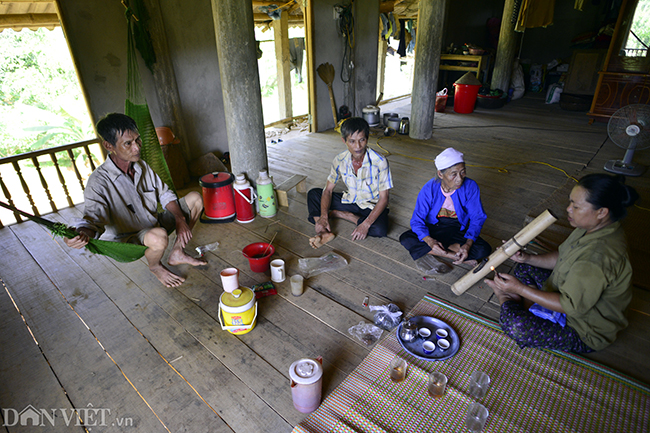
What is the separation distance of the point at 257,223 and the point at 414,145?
134 inches

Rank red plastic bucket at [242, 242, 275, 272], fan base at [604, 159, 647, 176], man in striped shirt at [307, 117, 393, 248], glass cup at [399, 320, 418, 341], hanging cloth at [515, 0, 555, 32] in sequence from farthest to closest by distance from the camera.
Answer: hanging cloth at [515, 0, 555, 32]
fan base at [604, 159, 647, 176]
man in striped shirt at [307, 117, 393, 248]
red plastic bucket at [242, 242, 275, 272]
glass cup at [399, 320, 418, 341]

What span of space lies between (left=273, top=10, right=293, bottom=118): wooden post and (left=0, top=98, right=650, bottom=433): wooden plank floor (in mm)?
5660

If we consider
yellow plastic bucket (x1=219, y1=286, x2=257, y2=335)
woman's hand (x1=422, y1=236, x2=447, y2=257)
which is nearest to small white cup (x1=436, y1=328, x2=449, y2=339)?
woman's hand (x1=422, y1=236, x2=447, y2=257)

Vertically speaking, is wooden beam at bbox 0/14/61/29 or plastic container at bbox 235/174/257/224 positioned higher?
wooden beam at bbox 0/14/61/29

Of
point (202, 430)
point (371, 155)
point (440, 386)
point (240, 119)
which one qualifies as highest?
point (240, 119)

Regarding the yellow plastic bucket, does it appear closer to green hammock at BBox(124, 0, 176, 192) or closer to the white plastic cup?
the white plastic cup

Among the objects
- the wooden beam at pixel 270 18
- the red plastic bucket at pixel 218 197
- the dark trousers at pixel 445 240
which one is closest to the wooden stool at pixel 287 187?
the red plastic bucket at pixel 218 197

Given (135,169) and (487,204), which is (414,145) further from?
(135,169)

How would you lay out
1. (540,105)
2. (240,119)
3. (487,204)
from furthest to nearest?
(540,105)
(487,204)
(240,119)

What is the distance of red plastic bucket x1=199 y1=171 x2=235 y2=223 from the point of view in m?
3.28

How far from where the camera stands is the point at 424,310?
7.41 feet

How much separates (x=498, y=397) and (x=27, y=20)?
600 centimetres

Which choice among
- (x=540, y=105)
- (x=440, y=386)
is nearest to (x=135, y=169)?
(x=440, y=386)

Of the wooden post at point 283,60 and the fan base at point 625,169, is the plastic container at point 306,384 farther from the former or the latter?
the wooden post at point 283,60
